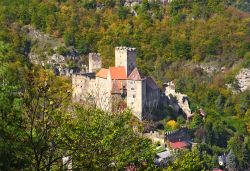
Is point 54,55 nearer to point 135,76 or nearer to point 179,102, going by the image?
point 179,102

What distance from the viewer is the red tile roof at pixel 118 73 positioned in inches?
1508

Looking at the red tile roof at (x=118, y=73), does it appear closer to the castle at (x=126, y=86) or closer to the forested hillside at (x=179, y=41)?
the castle at (x=126, y=86)

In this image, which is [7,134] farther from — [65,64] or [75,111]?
[65,64]

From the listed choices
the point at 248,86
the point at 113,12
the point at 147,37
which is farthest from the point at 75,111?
the point at 113,12

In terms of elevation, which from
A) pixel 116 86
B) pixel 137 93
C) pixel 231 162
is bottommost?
pixel 231 162

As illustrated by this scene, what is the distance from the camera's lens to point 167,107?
134 ft

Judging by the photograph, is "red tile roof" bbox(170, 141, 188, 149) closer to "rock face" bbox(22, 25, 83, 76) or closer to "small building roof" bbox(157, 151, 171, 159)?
"small building roof" bbox(157, 151, 171, 159)

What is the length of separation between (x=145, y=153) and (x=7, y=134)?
13.0 ft

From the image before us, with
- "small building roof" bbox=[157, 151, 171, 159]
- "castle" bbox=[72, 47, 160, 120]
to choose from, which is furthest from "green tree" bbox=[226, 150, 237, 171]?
"small building roof" bbox=[157, 151, 171, 159]

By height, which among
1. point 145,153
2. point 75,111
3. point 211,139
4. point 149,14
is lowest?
point 211,139

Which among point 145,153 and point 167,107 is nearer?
point 145,153

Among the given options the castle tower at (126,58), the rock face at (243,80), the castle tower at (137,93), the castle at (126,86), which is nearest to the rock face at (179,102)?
the castle at (126,86)

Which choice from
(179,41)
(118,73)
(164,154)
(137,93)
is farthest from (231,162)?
(179,41)

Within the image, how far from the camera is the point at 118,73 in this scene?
3866 cm
